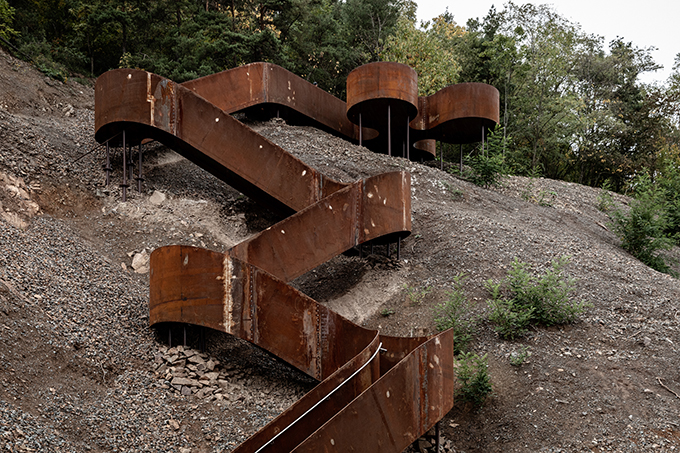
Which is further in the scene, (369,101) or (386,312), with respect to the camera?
(369,101)

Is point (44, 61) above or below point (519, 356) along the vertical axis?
above

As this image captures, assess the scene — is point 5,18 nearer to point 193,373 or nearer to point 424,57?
point 424,57

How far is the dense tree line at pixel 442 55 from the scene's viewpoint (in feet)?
81.9

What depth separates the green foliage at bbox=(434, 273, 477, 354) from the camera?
8844 millimetres

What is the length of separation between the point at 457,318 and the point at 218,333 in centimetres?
396

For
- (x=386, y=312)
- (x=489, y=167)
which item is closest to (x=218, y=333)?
(x=386, y=312)

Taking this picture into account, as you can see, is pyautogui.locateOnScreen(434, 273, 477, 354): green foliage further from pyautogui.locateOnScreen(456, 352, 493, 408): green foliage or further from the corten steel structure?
the corten steel structure

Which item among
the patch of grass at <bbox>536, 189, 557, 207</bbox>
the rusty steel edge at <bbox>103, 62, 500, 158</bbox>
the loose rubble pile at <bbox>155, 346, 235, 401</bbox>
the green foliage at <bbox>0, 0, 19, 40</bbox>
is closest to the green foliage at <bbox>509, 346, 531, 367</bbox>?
the loose rubble pile at <bbox>155, 346, 235, 401</bbox>

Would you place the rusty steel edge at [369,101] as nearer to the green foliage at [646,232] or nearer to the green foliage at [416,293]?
the green foliage at [646,232]

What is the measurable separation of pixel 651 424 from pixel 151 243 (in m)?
9.09

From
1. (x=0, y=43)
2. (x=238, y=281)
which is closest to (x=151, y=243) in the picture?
(x=238, y=281)

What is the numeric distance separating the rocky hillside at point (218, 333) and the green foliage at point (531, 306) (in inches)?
9.2

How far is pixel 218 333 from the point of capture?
30.2 ft

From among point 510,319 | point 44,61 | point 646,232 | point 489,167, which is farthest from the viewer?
point 44,61
